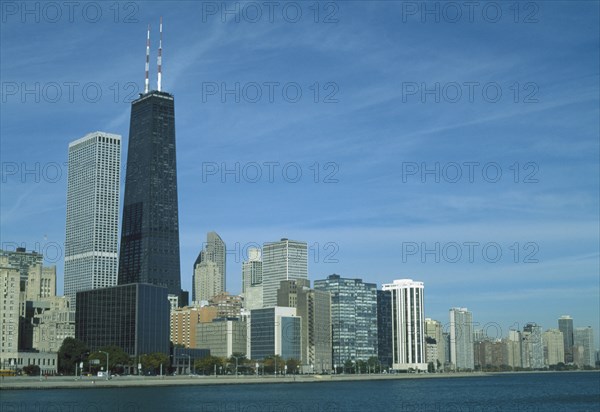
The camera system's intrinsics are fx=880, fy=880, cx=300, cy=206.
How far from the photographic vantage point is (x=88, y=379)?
609 feet

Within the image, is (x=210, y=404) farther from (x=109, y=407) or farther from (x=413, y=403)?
(x=413, y=403)

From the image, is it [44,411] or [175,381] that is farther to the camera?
[175,381]

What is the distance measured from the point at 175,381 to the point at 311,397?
55463 mm

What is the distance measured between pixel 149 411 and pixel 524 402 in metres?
65.4

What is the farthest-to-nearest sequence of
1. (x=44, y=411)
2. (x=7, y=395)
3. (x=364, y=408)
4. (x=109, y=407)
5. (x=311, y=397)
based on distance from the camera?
(x=311, y=397)
(x=7, y=395)
(x=364, y=408)
(x=109, y=407)
(x=44, y=411)

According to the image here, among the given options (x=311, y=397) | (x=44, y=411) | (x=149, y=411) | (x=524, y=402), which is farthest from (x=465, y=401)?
(x=44, y=411)

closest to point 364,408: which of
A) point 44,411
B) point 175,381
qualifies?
point 44,411

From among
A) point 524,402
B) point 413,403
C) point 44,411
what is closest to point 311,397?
point 413,403

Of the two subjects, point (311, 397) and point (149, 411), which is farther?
point (311, 397)

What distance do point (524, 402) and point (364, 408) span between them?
35.4 m

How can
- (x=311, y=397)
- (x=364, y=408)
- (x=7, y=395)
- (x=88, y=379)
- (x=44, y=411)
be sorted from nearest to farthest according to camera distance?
(x=44, y=411) < (x=364, y=408) < (x=7, y=395) < (x=311, y=397) < (x=88, y=379)

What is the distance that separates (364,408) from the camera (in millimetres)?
123875

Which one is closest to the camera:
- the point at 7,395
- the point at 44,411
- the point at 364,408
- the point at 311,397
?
the point at 44,411

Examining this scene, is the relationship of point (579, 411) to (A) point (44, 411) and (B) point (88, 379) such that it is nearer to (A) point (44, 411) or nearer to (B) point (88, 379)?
(A) point (44, 411)
